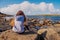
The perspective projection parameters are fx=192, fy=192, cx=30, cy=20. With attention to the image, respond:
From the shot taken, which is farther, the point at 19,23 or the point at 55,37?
the point at 55,37

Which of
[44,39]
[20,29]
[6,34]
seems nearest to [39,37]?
[44,39]

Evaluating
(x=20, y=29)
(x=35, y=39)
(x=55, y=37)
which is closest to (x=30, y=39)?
(x=35, y=39)

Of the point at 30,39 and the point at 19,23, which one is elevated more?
the point at 19,23

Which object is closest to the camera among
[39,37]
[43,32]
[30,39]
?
[30,39]

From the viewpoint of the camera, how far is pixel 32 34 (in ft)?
20.8

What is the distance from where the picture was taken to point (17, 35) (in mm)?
6285

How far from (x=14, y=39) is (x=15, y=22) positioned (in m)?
0.74

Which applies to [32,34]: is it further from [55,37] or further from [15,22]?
[55,37]

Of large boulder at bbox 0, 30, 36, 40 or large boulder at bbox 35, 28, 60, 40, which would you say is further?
large boulder at bbox 35, 28, 60, 40

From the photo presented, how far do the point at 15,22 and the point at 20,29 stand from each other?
12.4 inches

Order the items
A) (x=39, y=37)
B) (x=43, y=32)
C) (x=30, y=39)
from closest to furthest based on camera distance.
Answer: (x=30, y=39) < (x=39, y=37) < (x=43, y=32)

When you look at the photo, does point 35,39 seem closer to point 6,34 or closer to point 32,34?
point 32,34

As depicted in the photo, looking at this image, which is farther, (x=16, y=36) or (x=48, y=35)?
(x=48, y=35)

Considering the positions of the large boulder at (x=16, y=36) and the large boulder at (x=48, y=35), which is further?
the large boulder at (x=48, y=35)
